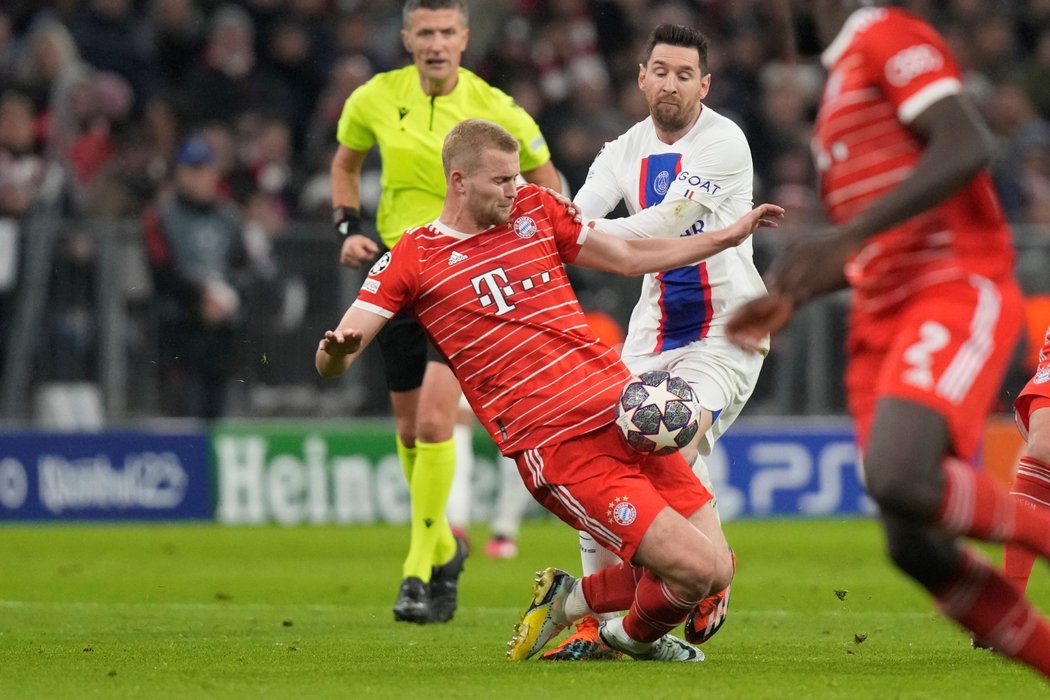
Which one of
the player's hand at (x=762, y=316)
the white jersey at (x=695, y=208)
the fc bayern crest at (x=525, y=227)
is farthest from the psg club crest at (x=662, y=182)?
the player's hand at (x=762, y=316)

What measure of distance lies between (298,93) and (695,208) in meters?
11.2

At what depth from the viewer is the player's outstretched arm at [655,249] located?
678 centimetres

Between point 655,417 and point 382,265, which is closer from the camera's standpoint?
point 655,417

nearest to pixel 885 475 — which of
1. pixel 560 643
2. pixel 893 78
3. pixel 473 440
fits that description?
pixel 893 78

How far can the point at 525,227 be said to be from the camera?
7.03m

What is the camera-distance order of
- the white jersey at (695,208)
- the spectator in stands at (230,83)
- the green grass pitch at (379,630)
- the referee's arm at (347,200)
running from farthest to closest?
the spectator in stands at (230,83) < the referee's arm at (347,200) < the white jersey at (695,208) < the green grass pitch at (379,630)

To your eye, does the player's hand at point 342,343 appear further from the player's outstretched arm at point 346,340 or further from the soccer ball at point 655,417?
the soccer ball at point 655,417

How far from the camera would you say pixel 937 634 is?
800 centimetres

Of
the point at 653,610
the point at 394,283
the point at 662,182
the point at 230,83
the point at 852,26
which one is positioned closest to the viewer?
the point at 852,26

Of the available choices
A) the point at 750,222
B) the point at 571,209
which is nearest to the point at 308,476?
the point at 571,209

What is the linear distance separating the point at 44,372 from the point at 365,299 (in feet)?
30.3

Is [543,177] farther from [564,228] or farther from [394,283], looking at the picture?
[394,283]

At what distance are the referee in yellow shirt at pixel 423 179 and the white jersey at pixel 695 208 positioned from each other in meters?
1.17

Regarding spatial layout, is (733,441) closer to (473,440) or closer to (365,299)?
(473,440)
